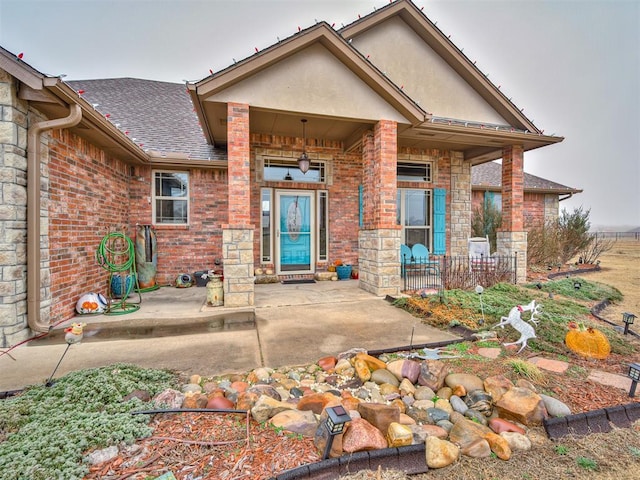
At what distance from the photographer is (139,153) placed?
6.05m

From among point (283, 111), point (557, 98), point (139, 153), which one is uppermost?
point (557, 98)

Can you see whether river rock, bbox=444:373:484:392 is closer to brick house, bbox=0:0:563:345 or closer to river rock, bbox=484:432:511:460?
river rock, bbox=484:432:511:460

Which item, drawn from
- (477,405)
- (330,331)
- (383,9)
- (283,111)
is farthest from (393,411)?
Answer: (383,9)

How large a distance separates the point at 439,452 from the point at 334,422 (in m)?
0.76

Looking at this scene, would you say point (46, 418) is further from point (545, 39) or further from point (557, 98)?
point (557, 98)

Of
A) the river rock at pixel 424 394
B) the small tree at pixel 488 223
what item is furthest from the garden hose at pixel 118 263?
the small tree at pixel 488 223

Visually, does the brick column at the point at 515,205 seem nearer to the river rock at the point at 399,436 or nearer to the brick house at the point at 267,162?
the brick house at the point at 267,162

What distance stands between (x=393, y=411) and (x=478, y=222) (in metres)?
9.91

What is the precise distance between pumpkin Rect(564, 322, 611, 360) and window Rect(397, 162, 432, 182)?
19.2 feet

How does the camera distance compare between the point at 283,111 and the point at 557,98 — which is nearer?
the point at 283,111

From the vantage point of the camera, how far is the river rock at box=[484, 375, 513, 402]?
2.36 m

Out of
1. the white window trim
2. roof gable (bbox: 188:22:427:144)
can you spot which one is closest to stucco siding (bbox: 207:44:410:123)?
roof gable (bbox: 188:22:427:144)

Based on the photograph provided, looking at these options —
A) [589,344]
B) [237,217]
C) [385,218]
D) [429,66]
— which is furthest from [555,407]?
[429,66]

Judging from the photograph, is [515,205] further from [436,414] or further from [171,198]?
[171,198]
